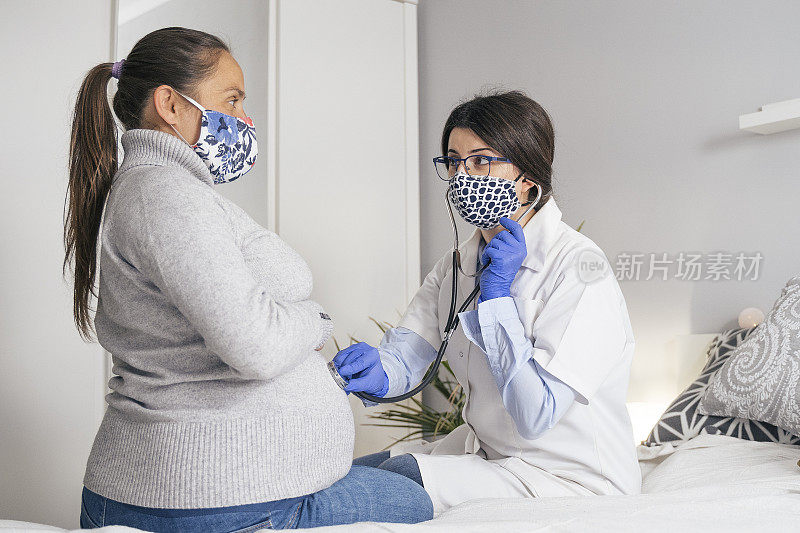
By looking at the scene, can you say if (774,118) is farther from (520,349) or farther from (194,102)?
(194,102)

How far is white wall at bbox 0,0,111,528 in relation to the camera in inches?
99.3

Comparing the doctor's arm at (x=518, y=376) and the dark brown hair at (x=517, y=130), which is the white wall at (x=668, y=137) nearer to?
the dark brown hair at (x=517, y=130)

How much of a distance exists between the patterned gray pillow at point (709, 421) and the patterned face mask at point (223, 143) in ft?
4.21

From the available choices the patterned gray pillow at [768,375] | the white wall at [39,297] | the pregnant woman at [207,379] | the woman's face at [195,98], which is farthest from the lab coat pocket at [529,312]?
the white wall at [39,297]

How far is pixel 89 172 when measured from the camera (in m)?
1.31

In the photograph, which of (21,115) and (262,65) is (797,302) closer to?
(262,65)

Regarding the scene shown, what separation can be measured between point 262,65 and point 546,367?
7.01ft

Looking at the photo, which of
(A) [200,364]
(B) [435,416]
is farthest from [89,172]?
(B) [435,416]

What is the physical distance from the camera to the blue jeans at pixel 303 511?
3.49 ft

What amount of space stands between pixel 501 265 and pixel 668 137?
1168 mm

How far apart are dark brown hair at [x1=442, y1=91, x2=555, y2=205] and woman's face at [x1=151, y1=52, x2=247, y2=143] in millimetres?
618

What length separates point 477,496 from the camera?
1426 millimetres

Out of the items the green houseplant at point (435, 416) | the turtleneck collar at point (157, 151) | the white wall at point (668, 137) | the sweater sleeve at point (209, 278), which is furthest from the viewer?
the green houseplant at point (435, 416)

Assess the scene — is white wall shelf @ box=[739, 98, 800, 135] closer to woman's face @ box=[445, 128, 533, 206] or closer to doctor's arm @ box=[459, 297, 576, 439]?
woman's face @ box=[445, 128, 533, 206]
